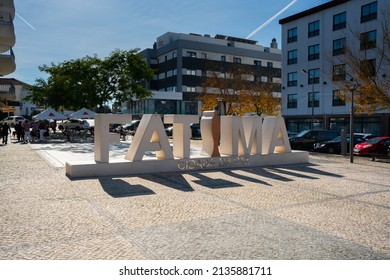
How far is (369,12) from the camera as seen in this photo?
36719 millimetres

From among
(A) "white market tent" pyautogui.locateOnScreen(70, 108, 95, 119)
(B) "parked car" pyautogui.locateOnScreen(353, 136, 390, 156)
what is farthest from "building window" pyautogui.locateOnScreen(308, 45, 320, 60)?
(A) "white market tent" pyautogui.locateOnScreen(70, 108, 95, 119)

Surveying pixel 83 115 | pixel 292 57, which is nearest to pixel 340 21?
pixel 292 57

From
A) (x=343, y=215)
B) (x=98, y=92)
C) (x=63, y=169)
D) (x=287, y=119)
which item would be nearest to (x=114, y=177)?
(x=63, y=169)

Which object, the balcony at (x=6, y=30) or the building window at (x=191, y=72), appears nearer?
the balcony at (x=6, y=30)

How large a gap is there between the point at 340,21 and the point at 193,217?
3955cm

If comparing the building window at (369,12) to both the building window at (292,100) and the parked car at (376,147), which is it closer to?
the building window at (292,100)

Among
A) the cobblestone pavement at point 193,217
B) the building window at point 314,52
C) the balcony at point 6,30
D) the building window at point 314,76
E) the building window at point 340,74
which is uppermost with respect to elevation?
the building window at point 314,52

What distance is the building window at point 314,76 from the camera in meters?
43.1

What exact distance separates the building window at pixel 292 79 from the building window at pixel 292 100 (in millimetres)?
1346

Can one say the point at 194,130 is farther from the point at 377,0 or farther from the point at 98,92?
the point at 377,0

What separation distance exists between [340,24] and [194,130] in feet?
64.7

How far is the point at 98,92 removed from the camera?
103ft

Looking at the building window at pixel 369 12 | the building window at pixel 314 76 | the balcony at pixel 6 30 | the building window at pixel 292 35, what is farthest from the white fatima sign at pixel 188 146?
the building window at pixel 292 35

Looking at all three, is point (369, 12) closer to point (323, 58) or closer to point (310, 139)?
point (323, 58)
